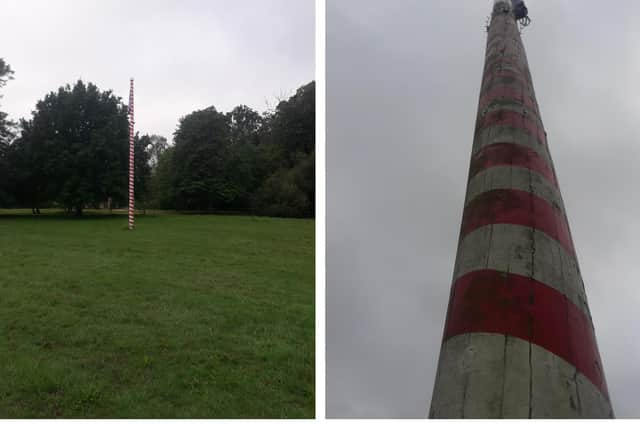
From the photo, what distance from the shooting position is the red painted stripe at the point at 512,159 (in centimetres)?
201

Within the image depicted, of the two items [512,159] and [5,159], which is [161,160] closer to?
[5,159]

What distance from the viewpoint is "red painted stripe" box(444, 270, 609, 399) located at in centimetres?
138

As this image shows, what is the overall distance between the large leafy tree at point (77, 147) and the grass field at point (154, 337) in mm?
17632

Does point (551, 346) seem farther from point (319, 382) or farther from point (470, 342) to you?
point (319, 382)

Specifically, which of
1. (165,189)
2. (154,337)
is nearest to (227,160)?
(165,189)

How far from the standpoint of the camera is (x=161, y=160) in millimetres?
39531

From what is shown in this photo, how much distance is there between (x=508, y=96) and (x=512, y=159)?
26.2 inches

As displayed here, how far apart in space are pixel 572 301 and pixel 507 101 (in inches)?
51.8

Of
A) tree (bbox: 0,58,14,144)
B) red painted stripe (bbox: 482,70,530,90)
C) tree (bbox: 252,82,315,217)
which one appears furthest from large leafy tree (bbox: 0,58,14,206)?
red painted stripe (bbox: 482,70,530,90)

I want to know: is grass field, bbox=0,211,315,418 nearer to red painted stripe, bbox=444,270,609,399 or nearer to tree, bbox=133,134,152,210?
red painted stripe, bbox=444,270,609,399

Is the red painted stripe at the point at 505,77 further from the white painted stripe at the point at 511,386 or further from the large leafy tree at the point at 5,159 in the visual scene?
the large leafy tree at the point at 5,159

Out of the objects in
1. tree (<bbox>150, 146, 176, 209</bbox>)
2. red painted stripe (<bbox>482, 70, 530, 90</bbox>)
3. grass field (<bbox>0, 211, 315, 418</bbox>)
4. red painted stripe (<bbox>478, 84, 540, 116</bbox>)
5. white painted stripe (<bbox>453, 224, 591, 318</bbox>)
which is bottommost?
grass field (<bbox>0, 211, 315, 418</bbox>)

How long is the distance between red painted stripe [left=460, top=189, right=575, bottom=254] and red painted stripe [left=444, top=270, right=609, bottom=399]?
10.8 inches

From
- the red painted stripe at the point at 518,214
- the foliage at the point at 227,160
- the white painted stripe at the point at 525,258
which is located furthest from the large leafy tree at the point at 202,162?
the white painted stripe at the point at 525,258
